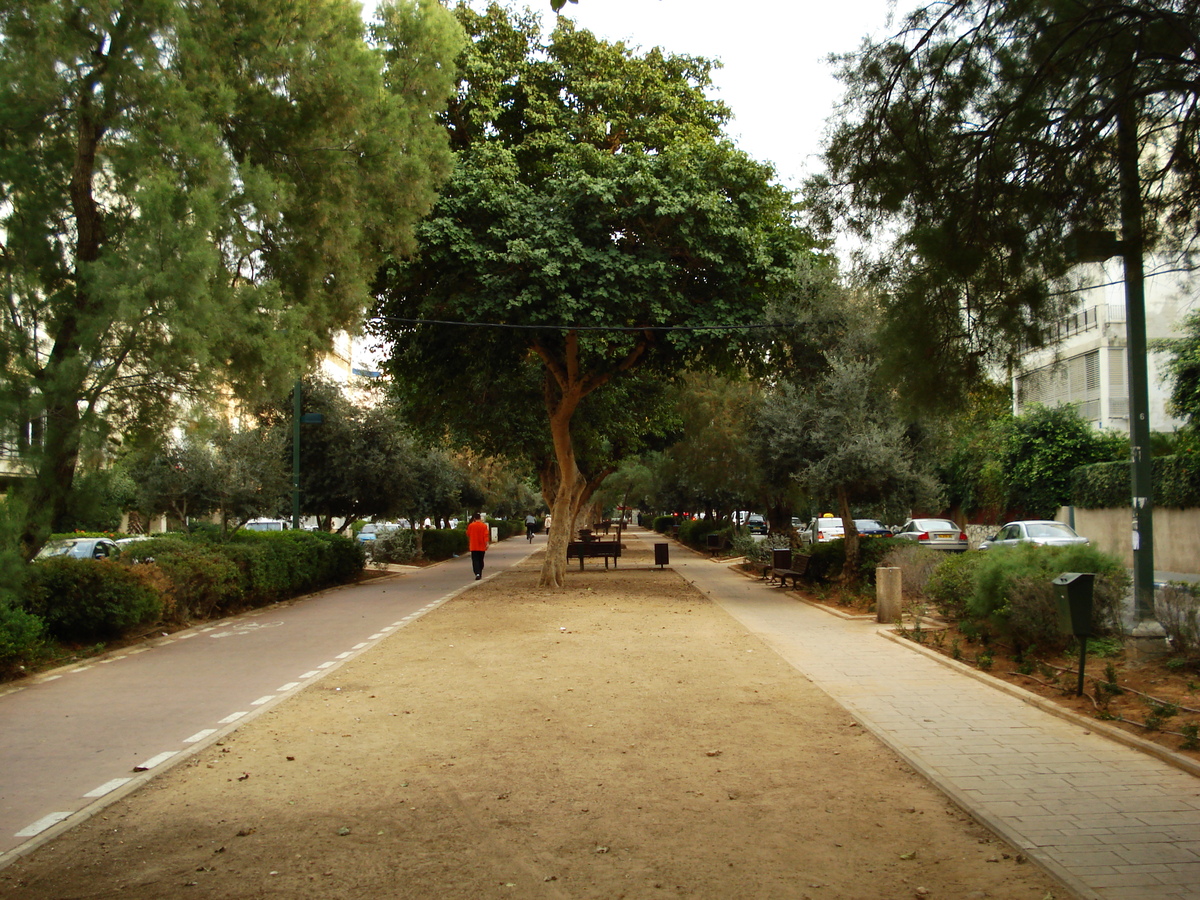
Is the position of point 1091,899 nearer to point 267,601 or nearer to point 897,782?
point 897,782

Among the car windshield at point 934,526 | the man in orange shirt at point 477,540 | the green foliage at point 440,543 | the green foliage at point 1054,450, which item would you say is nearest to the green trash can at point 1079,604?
the man in orange shirt at point 477,540

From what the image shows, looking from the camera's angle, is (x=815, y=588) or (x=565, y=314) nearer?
(x=565, y=314)

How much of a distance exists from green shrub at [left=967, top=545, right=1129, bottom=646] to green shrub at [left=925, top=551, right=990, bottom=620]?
69 centimetres

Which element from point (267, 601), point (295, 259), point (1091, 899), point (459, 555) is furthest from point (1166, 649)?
point (459, 555)

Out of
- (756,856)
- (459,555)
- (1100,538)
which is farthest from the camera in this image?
(459,555)

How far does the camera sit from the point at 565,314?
62.4 ft

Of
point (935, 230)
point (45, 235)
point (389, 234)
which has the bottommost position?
point (935, 230)

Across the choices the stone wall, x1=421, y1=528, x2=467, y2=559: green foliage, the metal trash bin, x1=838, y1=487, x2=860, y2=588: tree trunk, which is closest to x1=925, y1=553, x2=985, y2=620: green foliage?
the metal trash bin

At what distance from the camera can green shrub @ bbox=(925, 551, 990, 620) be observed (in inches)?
486

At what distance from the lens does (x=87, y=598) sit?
479 inches

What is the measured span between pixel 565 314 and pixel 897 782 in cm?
1388

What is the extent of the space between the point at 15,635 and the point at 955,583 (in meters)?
10.8

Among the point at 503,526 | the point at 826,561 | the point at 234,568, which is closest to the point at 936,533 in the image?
the point at 826,561

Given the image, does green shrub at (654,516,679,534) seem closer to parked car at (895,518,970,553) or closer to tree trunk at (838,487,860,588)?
parked car at (895,518,970,553)
